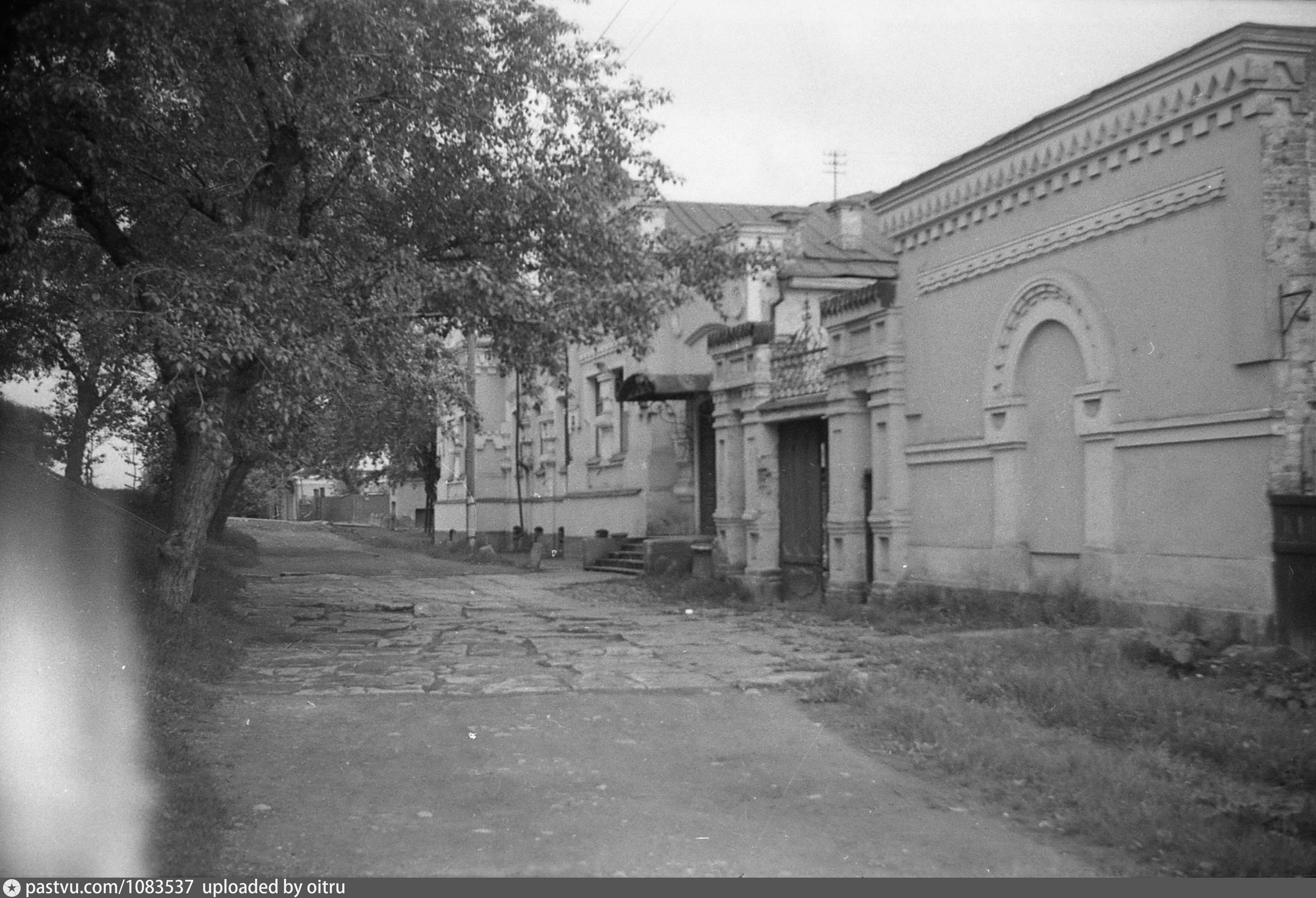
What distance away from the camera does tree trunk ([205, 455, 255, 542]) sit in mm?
23281

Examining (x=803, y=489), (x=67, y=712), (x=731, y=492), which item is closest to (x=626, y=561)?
(x=731, y=492)

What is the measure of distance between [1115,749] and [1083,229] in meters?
6.65

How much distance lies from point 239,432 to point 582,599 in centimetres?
583

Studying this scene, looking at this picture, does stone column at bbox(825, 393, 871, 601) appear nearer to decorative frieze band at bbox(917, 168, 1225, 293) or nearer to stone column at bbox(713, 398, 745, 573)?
decorative frieze band at bbox(917, 168, 1225, 293)

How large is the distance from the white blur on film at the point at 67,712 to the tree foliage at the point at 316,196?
149cm

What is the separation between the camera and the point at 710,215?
95.2 ft

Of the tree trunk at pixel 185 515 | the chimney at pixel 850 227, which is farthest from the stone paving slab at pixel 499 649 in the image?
the chimney at pixel 850 227

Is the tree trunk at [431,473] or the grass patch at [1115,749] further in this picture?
the tree trunk at [431,473]

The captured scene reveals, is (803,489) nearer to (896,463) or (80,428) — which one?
(896,463)

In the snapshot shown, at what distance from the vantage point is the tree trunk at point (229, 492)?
2328 cm

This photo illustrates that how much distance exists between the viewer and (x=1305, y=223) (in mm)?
10125

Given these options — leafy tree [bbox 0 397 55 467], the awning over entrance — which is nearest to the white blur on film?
leafy tree [bbox 0 397 55 467]

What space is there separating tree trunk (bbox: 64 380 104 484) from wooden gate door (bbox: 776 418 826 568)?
34.6ft

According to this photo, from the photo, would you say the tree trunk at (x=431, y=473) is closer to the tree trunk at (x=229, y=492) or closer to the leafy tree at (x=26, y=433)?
the tree trunk at (x=229, y=492)
